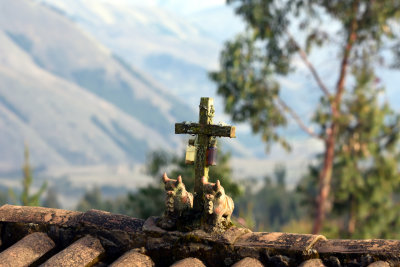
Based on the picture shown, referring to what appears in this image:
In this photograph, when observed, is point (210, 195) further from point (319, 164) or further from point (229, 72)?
point (319, 164)

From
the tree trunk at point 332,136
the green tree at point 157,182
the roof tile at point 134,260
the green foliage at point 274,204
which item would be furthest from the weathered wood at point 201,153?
the green foliage at point 274,204

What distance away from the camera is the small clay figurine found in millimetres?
5434

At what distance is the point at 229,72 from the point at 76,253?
67.4ft

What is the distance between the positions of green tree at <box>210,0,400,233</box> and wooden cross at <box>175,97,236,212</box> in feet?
62.5

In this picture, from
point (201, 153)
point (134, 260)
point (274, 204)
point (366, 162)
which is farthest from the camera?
point (274, 204)

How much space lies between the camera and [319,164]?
3170 cm

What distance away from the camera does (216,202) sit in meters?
5.32

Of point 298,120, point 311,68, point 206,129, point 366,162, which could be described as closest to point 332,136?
point 298,120

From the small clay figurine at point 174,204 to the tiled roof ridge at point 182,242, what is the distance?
0.09 m

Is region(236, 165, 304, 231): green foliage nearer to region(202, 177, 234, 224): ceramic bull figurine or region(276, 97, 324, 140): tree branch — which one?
region(276, 97, 324, 140): tree branch

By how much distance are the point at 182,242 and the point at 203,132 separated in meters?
0.98

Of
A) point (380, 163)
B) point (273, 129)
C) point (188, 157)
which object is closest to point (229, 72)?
point (273, 129)

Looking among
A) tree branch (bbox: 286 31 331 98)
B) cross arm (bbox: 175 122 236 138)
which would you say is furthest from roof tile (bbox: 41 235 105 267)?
tree branch (bbox: 286 31 331 98)

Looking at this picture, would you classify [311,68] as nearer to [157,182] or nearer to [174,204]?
[157,182]
